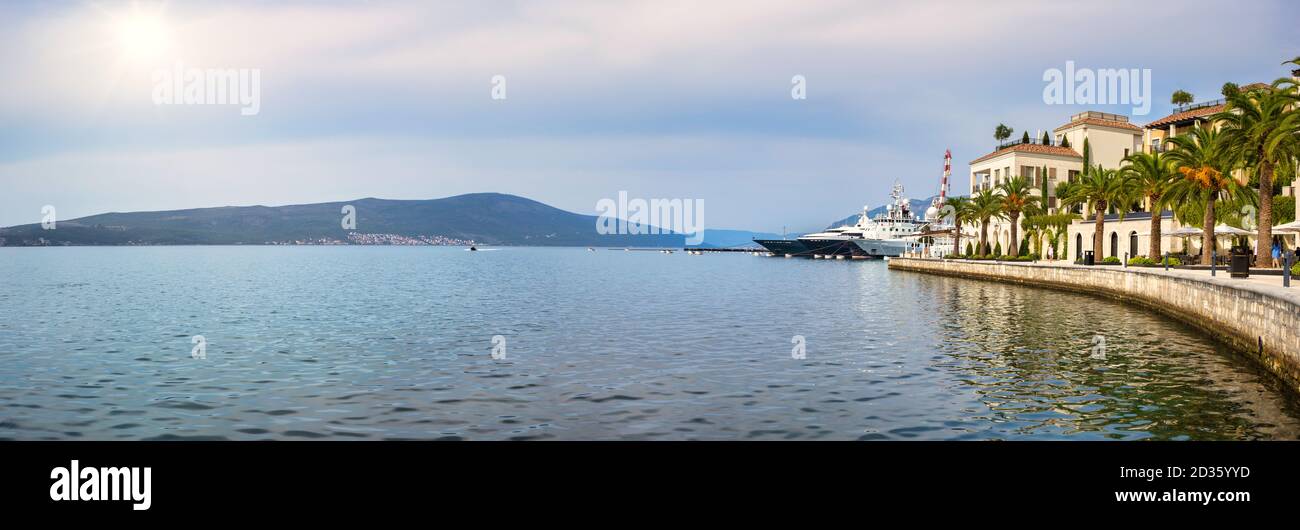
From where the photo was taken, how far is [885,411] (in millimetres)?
15430

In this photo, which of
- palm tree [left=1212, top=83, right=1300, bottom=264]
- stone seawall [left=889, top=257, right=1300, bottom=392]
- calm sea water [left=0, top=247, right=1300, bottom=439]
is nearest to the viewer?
calm sea water [left=0, top=247, right=1300, bottom=439]

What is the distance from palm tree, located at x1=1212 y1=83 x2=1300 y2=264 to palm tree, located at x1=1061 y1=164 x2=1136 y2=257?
17.5 m

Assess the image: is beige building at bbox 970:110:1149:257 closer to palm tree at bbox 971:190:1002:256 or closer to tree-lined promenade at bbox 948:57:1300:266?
tree-lined promenade at bbox 948:57:1300:266

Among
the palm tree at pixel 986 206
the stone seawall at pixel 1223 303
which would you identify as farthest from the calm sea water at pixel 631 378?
the palm tree at pixel 986 206

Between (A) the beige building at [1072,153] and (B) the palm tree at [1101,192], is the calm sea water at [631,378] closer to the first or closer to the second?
(B) the palm tree at [1101,192]

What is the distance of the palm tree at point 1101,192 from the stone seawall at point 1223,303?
10173 mm

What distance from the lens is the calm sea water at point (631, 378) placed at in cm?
1441

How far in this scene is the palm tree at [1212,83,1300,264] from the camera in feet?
131

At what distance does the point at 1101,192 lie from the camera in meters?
66.2

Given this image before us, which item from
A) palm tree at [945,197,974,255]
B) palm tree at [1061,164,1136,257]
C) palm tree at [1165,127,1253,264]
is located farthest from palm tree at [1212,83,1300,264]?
palm tree at [945,197,974,255]

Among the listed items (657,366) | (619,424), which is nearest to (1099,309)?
(657,366)

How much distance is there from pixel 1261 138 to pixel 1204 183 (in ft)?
30.3

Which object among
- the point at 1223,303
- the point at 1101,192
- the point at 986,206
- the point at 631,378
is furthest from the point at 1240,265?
the point at 986,206

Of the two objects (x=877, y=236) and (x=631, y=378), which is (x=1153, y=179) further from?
(x=877, y=236)
